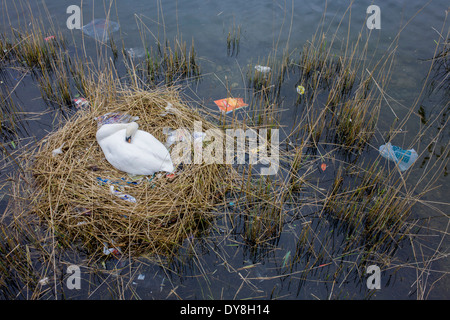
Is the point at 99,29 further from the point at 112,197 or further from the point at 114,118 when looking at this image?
the point at 112,197

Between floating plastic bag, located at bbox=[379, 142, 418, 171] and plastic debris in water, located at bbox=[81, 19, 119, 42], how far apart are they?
441 cm

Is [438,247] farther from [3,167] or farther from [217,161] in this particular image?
[3,167]

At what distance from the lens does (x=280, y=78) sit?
186 inches

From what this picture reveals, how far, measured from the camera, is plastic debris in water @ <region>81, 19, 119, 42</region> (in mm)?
5434

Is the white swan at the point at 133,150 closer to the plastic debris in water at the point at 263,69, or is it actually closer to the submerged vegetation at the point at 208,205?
the submerged vegetation at the point at 208,205

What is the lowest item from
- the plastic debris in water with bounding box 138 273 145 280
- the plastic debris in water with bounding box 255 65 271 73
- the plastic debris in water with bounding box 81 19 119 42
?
the plastic debris in water with bounding box 138 273 145 280

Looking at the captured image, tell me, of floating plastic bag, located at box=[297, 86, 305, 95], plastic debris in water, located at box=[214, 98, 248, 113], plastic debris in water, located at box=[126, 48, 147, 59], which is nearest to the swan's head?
plastic debris in water, located at box=[214, 98, 248, 113]

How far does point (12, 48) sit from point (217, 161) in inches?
154

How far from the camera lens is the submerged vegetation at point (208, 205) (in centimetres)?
280

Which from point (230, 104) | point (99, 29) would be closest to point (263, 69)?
point (230, 104)

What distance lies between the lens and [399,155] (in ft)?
12.2

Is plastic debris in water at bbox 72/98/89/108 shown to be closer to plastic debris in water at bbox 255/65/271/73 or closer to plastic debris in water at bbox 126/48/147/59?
plastic debris in water at bbox 126/48/147/59

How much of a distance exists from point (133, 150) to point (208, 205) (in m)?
0.92
